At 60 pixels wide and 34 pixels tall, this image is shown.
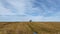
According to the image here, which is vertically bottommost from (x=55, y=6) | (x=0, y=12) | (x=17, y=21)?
(x=17, y=21)

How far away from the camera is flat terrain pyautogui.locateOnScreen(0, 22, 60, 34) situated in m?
1.30

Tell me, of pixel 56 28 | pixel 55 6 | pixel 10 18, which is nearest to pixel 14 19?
pixel 10 18

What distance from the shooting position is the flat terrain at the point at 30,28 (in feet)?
4.27

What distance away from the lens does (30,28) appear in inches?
52.4

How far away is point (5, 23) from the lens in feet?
4.44

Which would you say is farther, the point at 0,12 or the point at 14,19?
the point at 0,12

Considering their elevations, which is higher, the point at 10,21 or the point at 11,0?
the point at 11,0

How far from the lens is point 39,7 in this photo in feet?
6.00

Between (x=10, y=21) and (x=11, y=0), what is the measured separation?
1.85 feet

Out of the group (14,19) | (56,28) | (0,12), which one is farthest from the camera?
(0,12)

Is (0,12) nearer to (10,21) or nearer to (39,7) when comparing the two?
(10,21)

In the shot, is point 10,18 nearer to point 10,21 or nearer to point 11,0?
point 10,21

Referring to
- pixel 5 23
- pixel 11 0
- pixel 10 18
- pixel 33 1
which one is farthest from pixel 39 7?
pixel 5 23

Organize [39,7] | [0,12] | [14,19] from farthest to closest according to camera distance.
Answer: [39,7]
[0,12]
[14,19]
